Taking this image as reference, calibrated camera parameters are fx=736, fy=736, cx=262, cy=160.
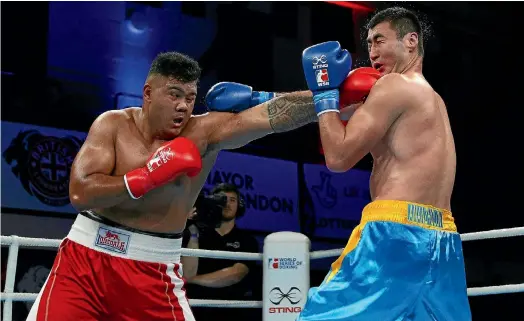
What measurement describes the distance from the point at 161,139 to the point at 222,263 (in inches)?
58.4

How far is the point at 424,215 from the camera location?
1.87m

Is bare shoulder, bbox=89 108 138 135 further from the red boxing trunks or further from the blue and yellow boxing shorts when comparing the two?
the blue and yellow boxing shorts

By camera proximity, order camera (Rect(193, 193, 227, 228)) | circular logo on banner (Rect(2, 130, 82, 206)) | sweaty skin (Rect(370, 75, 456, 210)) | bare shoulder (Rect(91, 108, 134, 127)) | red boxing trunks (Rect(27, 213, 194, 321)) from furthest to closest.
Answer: circular logo on banner (Rect(2, 130, 82, 206)), camera (Rect(193, 193, 227, 228)), bare shoulder (Rect(91, 108, 134, 127)), red boxing trunks (Rect(27, 213, 194, 321)), sweaty skin (Rect(370, 75, 456, 210))

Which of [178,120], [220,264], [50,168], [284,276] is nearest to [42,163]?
[50,168]

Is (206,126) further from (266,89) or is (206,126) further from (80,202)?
(266,89)

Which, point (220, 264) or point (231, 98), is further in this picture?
point (220, 264)

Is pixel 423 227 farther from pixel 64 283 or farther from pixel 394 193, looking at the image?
pixel 64 283

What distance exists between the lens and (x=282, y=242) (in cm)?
318

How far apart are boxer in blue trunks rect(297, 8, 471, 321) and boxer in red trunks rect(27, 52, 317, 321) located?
411 mm

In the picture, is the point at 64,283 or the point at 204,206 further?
the point at 204,206

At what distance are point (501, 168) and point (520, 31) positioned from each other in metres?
1.58

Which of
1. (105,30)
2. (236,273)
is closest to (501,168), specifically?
(105,30)

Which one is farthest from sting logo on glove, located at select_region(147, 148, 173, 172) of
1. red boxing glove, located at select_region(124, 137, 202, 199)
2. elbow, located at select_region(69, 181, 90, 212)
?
elbow, located at select_region(69, 181, 90, 212)

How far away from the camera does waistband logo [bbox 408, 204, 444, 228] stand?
1.86m
